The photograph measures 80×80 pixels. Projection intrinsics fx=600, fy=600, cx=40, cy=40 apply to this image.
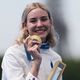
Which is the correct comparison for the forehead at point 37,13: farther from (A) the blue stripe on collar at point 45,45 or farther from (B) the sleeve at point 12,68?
(B) the sleeve at point 12,68

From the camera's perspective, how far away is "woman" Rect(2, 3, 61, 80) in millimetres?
6059

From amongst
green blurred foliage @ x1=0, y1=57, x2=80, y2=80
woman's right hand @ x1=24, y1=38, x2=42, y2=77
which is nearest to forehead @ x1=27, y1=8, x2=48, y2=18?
woman's right hand @ x1=24, y1=38, x2=42, y2=77

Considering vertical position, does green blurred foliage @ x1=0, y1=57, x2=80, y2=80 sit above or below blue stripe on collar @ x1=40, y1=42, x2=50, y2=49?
below

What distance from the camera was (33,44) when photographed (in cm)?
604

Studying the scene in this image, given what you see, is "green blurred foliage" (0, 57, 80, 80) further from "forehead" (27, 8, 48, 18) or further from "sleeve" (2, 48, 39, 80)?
"sleeve" (2, 48, 39, 80)

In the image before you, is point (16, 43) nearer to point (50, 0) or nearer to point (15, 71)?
point (15, 71)

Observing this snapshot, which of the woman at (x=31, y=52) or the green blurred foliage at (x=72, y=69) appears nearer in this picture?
the woman at (x=31, y=52)

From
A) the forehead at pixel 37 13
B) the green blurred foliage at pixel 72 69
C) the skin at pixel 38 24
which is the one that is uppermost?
the forehead at pixel 37 13

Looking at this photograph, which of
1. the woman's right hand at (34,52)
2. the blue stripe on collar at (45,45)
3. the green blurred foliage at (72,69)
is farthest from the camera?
the green blurred foliage at (72,69)

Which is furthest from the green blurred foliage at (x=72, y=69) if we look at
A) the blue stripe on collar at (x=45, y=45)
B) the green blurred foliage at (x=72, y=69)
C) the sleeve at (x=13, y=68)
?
the sleeve at (x=13, y=68)

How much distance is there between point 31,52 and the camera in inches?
237

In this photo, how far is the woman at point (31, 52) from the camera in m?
6.06

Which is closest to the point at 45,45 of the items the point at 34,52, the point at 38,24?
the point at 38,24

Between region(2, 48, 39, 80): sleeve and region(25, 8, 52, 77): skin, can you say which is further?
region(25, 8, 52, 77): skin
